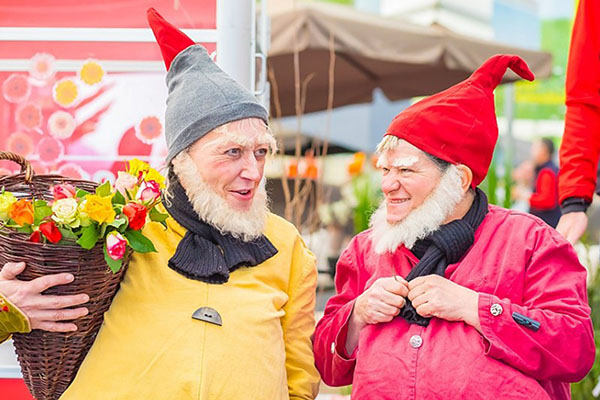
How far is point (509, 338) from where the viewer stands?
216 cm

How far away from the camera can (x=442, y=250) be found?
2355 millimetres

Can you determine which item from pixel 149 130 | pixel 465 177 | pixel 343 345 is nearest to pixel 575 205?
pixel 465 177

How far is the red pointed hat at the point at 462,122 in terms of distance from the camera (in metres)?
2.39

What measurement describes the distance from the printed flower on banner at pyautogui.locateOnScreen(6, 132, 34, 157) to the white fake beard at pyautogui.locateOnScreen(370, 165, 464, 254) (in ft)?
5.06

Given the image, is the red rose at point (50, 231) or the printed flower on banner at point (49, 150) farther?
the printed flower on banner at point (49, 150)

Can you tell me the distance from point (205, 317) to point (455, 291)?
738 millimetres

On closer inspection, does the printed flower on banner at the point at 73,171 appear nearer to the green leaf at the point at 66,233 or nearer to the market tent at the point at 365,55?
the green leaf at the point at 66,233

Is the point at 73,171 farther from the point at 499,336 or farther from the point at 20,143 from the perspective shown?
the point at 499,336

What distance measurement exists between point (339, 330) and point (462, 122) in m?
0.76

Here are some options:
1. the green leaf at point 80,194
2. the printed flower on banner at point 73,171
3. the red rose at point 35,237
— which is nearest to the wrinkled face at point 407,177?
the green leaf at point 80,194

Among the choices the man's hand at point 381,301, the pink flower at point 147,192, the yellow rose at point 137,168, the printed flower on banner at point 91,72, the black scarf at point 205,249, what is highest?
the printed flower on banner at point 91,72

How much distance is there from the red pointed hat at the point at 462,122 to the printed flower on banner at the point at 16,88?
60.6 inches

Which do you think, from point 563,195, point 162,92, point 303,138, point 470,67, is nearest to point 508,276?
point 563,195

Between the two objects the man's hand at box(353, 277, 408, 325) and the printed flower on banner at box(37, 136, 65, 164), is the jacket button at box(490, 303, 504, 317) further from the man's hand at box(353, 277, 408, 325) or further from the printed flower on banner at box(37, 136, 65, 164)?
the printed flower on banner at box(37, 136, 65, 164)
